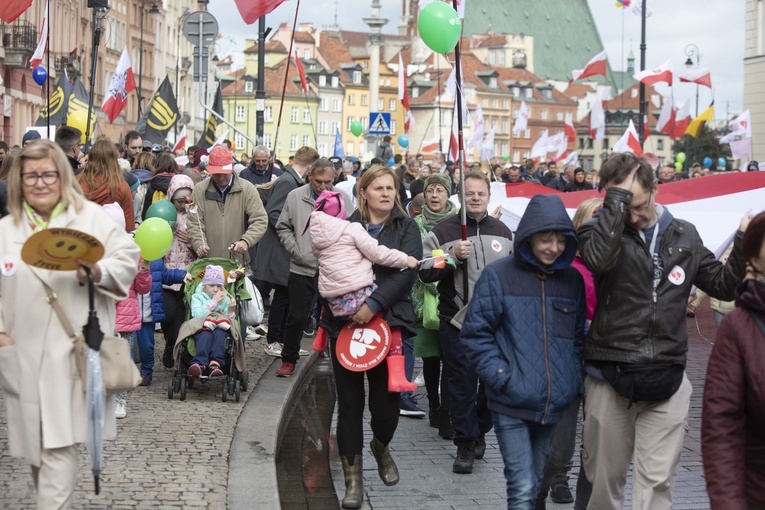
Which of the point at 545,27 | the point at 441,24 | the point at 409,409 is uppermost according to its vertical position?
the point at 545,27

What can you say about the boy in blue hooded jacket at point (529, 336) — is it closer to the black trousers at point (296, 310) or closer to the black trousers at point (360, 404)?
the black trousers at point (360, 404)

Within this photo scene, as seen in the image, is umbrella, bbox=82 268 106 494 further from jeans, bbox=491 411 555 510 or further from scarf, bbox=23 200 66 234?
jeans, bbox=491 411 555 510

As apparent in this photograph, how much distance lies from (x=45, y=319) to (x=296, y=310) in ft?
20.1

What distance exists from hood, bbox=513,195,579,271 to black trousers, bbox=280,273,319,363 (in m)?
5.49

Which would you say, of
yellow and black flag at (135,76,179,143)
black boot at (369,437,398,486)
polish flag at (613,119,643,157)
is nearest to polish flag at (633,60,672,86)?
polish flag at (613,119,643,157)

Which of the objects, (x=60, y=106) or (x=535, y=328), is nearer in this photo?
(x=535, y=328)

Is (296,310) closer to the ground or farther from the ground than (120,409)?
farther from the ground

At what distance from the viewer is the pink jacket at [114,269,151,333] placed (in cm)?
977

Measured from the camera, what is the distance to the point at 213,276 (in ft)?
34.7

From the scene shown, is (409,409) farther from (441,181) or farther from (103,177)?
(103,177)

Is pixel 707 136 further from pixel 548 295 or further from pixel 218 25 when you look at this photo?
pixel 548 295

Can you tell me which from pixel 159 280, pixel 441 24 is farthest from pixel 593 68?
pixel 441 24

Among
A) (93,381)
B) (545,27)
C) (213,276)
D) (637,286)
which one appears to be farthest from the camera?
(545,27)

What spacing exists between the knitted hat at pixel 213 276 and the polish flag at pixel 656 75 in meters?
20.6
